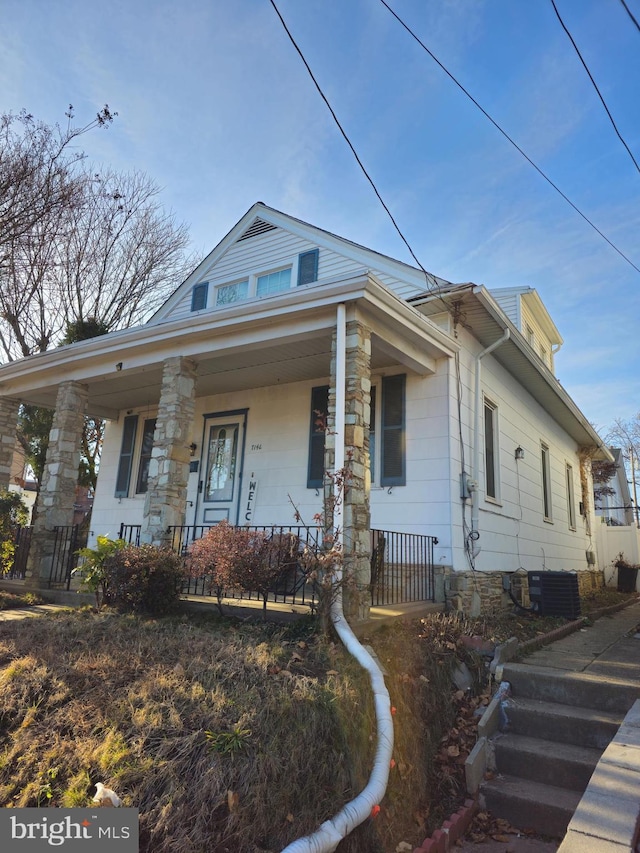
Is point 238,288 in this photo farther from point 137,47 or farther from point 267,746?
point 267,746

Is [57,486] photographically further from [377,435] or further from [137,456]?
[377,435]

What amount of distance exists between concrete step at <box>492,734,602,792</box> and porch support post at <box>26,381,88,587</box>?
6.54 metres

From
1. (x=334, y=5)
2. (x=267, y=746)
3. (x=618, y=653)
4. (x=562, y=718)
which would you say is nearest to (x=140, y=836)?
(x=267, y=746)

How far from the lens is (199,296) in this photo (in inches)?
435

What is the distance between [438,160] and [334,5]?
214cm

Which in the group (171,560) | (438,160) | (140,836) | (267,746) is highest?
(438,160)

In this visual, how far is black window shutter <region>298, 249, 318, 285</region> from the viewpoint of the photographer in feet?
31.6

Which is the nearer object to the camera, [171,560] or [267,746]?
[267,746]

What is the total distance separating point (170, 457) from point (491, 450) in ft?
16.2

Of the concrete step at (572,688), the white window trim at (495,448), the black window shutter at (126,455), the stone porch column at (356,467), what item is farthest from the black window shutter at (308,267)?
the concrete step at (572,688)

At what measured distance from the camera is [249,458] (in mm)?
9109

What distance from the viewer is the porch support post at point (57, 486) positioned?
8.09m

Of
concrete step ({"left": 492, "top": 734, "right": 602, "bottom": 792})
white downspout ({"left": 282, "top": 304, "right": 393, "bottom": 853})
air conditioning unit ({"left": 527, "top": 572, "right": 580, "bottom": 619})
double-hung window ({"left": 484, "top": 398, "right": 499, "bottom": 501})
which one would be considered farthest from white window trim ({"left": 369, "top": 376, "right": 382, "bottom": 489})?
concrete step ({"left": 492, "top": 734, "right": 602, "bottom": 792})

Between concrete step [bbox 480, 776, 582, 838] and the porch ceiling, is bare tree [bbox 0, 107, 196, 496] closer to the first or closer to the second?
the porch ceiling
